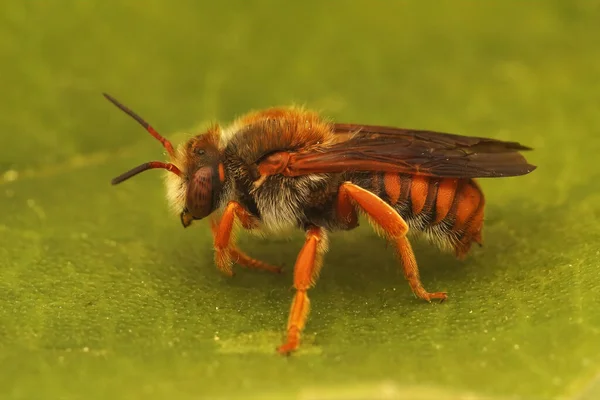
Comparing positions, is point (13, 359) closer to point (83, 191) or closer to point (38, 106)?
point (83, 191)

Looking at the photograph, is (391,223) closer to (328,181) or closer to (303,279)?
(328,181)

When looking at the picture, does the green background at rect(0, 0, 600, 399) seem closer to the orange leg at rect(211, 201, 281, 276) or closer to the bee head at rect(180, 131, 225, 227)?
the orange leg at rect(211, 201, 281, 276)

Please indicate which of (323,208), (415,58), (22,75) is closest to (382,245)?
(323,208)

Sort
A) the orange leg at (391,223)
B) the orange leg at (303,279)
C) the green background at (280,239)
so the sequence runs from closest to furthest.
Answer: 1. the green background at (280,239)
2. the orange leg at (303,279)
3. the orange leg at (391,223)

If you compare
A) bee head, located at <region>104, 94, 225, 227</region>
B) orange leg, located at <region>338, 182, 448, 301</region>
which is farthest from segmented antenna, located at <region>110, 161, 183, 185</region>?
orange leg, located at <region>338, 182, 448, 301</region>

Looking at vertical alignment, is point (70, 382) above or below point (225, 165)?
below

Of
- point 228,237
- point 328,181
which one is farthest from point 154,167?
point 328,181

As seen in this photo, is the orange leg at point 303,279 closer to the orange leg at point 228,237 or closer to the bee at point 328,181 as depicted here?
the bee at point 328,181

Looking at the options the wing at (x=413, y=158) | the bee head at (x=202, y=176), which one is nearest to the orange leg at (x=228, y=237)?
the bee head at (x=202, y=176)
